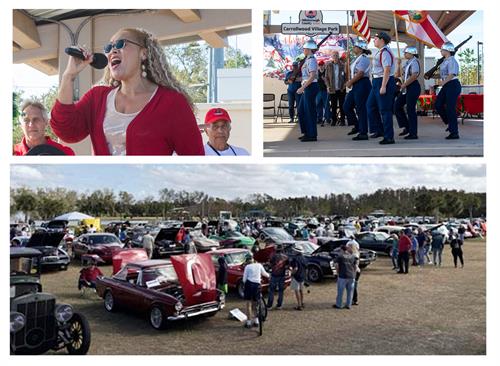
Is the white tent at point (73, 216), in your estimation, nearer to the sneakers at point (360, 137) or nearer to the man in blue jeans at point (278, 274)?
the man in blue jeans at point (278, 274)

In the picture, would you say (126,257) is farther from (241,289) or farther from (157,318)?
(241,289)

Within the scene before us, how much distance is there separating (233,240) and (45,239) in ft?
7.59

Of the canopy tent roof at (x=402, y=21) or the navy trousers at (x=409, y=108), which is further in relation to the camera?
the navy trousers at (x=409, y=108)

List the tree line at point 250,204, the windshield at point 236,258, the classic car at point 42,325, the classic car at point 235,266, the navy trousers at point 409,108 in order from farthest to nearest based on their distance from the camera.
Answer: the windshield at point 236,258, the classic car at point 235,266, the tree line at point 250,204, the navy trousers at point 409,108, the classic car at point 42,325

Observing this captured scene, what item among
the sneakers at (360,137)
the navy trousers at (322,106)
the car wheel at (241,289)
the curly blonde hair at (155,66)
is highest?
the curly blonde hair at (155,66)

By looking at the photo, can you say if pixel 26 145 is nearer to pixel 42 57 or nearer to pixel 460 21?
pixel 42 57

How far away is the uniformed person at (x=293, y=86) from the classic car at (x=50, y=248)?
319cm

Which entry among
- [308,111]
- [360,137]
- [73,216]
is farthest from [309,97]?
[73,216]

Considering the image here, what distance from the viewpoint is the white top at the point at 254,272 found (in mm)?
6641

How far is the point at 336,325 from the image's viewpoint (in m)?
6.37

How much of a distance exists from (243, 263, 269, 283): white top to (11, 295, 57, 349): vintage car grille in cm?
223

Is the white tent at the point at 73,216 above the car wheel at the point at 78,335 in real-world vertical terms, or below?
above

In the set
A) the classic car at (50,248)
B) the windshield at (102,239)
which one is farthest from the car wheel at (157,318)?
the classic car at (50,248)

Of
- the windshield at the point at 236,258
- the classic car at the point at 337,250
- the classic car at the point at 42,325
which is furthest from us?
the windshield at the point at 236,258
